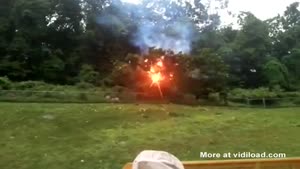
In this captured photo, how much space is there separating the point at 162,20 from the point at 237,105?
650 cm

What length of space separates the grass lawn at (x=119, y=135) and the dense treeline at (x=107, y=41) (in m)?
6.46

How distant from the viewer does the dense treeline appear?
15.0 metres

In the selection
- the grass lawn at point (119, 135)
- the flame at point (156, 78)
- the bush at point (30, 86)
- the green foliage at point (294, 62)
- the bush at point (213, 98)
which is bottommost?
the grass lawn at point (119, 135)

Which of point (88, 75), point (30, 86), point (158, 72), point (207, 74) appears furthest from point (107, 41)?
point (207, 74)

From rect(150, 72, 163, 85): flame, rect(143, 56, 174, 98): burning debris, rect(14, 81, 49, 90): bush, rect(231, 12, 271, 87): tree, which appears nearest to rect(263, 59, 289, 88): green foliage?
rect(231, 12, 271, 87): tree

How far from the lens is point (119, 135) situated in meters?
5.93

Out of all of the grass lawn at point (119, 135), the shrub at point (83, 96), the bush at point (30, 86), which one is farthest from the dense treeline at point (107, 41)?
the grass lawn at point (119, 135)

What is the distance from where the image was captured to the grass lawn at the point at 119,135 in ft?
15.8

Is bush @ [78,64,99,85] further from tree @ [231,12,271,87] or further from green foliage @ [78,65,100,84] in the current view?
tree @ [231,12,271,87]

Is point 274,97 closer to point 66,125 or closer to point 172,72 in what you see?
point 172,72

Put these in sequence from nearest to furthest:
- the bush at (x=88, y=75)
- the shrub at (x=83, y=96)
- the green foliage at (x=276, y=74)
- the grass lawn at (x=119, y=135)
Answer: the grass lawn at (x=119, y=135)
the shrub at (x=83, y=96)
the bush at (x=88, y=75)
the green foliage at (x=276, y=74)

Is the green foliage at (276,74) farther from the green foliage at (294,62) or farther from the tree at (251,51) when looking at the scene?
the green foliage at (294,62)

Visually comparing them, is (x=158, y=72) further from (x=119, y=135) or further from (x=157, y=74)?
(x=119, y=135)

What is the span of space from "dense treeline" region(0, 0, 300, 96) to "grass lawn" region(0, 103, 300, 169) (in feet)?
21.2
